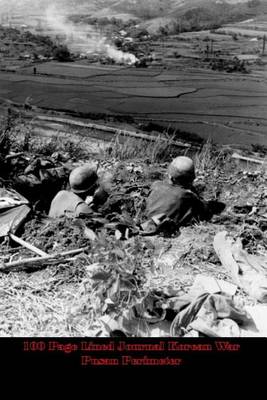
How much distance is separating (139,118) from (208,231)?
8195mm

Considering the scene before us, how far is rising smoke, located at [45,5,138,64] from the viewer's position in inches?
873

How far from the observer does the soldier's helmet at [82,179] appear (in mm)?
5250

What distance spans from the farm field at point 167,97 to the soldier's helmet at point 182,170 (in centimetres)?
597

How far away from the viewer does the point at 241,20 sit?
84.4 feet

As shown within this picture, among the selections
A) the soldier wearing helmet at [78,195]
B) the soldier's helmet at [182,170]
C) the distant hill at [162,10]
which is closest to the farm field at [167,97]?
the soldier's helmet at [182,170]

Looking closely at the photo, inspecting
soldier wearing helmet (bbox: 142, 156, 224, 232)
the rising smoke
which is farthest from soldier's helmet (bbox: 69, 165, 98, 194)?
the rising smoke

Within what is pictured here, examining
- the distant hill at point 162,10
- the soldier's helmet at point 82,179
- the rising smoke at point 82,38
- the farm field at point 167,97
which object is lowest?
the farm field at point 167,97

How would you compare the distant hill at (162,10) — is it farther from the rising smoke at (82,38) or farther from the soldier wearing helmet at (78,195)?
the soldier wearing helmet at (78,195)

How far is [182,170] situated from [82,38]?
21540mm

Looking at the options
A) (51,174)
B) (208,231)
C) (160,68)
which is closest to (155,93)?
(160,68)

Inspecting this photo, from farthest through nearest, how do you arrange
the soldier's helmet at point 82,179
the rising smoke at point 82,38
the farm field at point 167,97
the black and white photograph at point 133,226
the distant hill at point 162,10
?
the distant hill at point 162,10 → the rising smoke at point 82,38 → the farm field at point 167,97 → the soldier's helmet at point 82,179 → the black and white photograph at point 133,226

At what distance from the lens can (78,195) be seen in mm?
5352

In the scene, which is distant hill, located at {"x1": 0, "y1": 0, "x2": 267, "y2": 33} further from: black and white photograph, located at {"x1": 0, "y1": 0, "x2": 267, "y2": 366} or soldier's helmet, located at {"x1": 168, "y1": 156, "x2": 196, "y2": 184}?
soldier's helmet, located at {"x1": 168, "y1": 156, "x2": 196, "y2": 184}

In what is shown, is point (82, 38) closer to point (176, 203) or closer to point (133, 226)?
point (176, 203)
